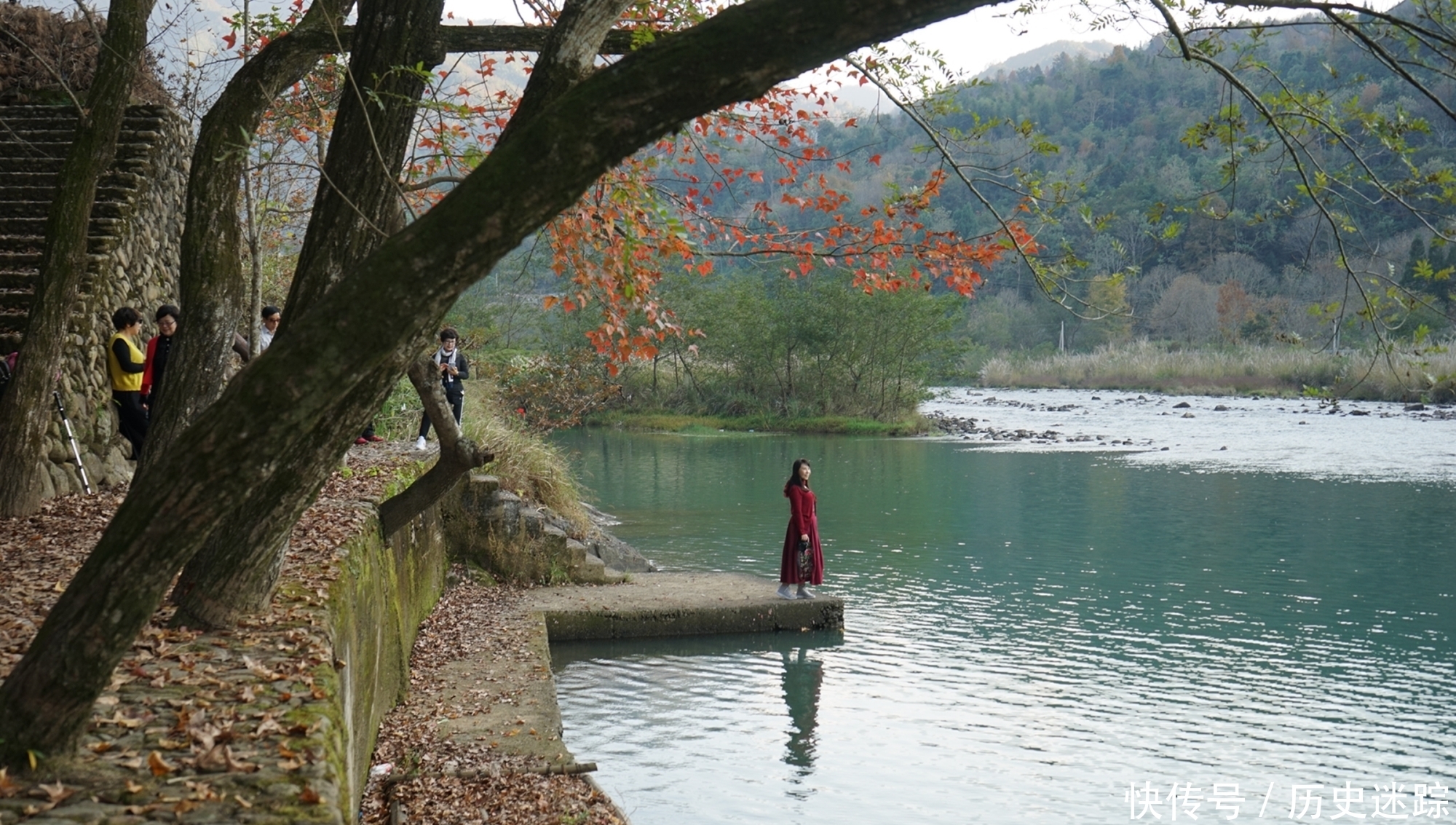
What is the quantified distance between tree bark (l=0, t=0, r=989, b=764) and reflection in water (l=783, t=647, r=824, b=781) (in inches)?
192

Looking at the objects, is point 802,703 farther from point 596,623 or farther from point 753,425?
point 753,425

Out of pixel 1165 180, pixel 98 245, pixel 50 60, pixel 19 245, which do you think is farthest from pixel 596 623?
pixel 1165 180

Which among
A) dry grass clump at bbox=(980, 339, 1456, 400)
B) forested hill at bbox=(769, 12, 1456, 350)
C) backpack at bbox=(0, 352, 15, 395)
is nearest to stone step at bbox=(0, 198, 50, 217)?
backpack at bbox=(0, 352, 15, 395)

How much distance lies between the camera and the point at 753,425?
131 feet

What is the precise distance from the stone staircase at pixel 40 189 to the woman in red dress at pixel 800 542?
6.51 metres

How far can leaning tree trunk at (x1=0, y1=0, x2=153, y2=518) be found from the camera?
805cm

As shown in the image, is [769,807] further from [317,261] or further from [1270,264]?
[1270,264]

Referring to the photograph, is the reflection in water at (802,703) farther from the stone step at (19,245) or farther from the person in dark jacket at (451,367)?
the stone step at (19,245)

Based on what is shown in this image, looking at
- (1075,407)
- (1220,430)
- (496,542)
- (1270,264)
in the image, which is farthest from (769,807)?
(1270,264)

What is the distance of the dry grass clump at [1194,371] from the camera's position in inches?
1554

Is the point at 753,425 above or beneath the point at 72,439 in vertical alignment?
beneath

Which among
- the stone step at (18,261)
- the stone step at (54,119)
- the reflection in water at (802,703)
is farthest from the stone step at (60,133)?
the reflection in water at (802,703)

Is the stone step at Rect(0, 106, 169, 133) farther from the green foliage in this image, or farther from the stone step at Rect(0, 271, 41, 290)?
the green foliage

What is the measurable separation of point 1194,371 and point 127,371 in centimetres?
4473
